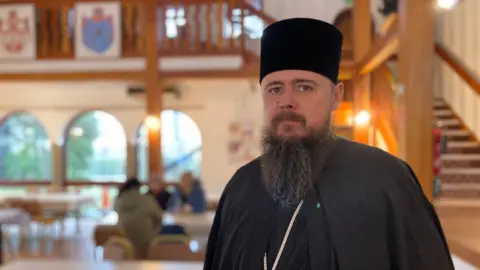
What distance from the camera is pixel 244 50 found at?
26.6 feet

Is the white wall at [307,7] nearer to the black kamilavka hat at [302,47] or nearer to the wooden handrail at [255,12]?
the wooden handrail at [255,12]

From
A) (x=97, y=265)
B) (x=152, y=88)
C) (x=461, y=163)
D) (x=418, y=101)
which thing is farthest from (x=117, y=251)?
(x=461, y=163)

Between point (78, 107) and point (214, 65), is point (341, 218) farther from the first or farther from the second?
point (78, 107)

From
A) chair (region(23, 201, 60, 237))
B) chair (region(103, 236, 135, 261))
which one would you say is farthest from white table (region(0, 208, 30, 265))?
chair (region(103, 236, 135, 261))

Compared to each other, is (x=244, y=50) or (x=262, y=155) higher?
(x=244, y=50)

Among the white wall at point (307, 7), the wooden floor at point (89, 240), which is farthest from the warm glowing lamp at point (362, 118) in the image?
the white wall at point (307, 7)

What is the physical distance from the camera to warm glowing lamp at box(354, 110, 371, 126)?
24.7 ft

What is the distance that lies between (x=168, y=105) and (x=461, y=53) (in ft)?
18.9

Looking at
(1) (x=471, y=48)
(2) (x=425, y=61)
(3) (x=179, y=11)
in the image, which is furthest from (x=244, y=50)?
(2) (x=425, y=61)

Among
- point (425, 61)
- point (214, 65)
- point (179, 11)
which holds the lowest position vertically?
point (425, 61)

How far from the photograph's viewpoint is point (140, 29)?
8398mm

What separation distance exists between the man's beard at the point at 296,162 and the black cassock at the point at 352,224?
0.02m

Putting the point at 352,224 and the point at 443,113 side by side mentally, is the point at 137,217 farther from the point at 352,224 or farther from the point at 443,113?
the point at 443,113

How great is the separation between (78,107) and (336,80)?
1041cm
